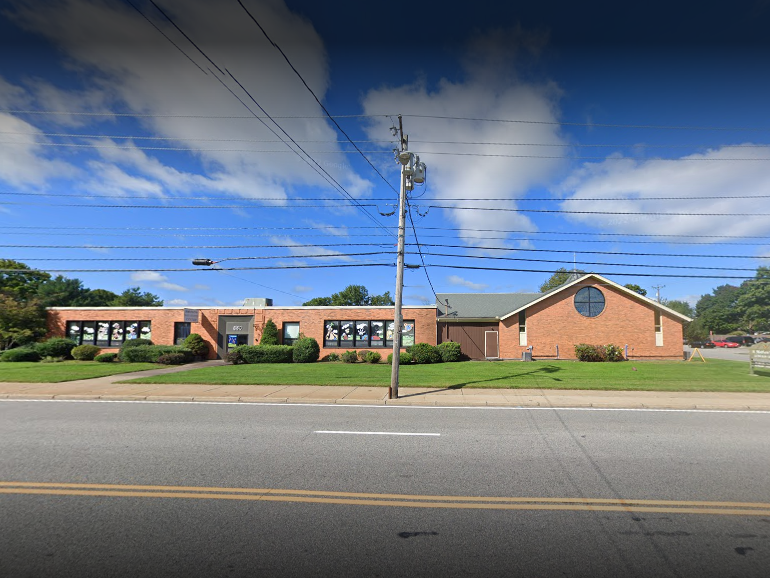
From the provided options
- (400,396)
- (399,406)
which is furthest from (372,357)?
(399,406)

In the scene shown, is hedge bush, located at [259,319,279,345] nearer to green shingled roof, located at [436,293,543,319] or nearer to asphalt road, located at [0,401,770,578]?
green shingled roof, located at [436,293,543,319]

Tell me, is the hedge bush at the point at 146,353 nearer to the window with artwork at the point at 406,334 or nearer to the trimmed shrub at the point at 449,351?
the window with artwork at the point at 406,334

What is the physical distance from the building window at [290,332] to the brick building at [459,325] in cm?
7

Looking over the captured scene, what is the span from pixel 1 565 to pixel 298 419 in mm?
6133

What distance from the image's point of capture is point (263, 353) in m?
25.5

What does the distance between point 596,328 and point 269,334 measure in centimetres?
2178

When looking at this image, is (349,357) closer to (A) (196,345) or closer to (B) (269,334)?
(B) (269,334)

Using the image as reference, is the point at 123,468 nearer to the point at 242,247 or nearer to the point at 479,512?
the point at 479,512

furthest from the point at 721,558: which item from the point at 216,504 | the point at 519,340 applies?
the point at 519,340

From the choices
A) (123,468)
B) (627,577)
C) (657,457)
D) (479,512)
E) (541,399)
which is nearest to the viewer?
(627,577)

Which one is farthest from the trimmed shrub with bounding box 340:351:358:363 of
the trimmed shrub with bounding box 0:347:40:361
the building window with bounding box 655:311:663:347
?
the building window with bounding box 655:311:663:347

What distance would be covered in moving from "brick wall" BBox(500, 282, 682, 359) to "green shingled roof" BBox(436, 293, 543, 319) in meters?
2.07

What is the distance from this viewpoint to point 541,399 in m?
12.0

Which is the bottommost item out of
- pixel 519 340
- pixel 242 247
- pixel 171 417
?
pixel 171 417
